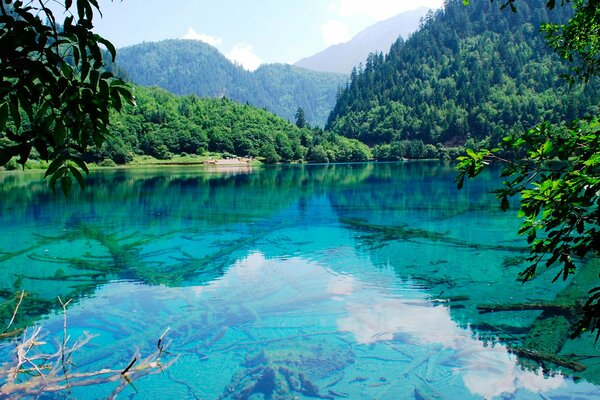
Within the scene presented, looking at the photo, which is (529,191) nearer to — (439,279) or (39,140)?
(39,140)

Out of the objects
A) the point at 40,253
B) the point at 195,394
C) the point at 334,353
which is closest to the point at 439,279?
the point at 334,353

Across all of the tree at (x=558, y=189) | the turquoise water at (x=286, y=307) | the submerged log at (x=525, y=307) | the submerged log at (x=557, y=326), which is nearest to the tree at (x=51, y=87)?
the tree at (x=558, y=189)

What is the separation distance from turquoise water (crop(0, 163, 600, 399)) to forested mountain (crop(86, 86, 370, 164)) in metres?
114

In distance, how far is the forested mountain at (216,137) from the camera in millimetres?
146625

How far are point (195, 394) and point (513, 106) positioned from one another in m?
178

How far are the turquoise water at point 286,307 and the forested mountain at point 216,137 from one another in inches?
4495

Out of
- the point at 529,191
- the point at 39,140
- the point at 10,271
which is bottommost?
the point at 10,271

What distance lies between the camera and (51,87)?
3.13 m

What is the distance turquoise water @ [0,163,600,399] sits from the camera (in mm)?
9844

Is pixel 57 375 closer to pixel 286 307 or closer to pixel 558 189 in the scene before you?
pixel 286 307

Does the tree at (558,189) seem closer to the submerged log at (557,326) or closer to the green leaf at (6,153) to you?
the green leaf at (6,153)

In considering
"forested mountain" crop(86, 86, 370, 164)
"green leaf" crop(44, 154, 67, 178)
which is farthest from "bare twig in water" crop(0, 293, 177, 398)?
"forested mountain" crop(86, 86, 370, 164)

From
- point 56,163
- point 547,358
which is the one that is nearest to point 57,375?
point 56,163

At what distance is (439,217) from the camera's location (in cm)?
3284
